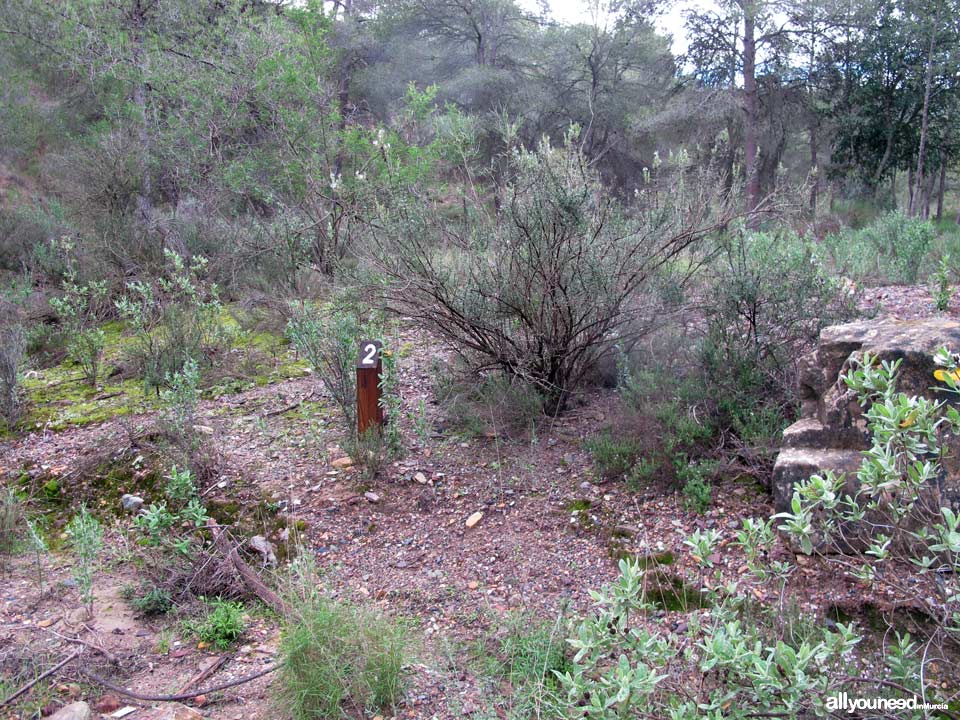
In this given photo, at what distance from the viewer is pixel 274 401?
5867 millimetres

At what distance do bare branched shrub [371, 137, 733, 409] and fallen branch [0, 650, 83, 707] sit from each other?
252 cm

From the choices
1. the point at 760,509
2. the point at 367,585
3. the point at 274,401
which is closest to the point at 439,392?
the point at 274,401

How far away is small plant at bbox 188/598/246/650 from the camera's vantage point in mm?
3240

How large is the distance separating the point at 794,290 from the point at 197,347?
4.80 metres

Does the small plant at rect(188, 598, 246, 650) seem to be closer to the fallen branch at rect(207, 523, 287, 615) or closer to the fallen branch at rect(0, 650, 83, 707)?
the fallen branch at rect(207, 523, 287, 615)

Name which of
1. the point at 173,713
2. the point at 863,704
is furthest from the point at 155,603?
the point at 863,704

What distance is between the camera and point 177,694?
2.87 meters

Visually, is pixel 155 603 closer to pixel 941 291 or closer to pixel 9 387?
pixel 9 387

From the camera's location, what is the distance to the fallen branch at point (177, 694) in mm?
2852

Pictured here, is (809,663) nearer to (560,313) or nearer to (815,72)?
(560,313)

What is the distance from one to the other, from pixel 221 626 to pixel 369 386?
1.69 metres

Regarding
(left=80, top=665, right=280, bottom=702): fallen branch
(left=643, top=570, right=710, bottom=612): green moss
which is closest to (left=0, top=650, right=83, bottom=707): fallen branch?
(left=80, top=665, right=280, bottom=702): fallen branch

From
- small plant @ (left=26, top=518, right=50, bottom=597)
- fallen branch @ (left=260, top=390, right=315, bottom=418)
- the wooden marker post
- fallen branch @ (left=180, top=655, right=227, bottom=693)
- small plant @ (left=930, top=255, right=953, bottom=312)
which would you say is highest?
→ small plant @ (left=930, top=255, right=953, bottom=312)

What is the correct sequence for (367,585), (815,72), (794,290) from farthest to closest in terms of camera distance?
(815,72) < (794,290) < (367,585)
